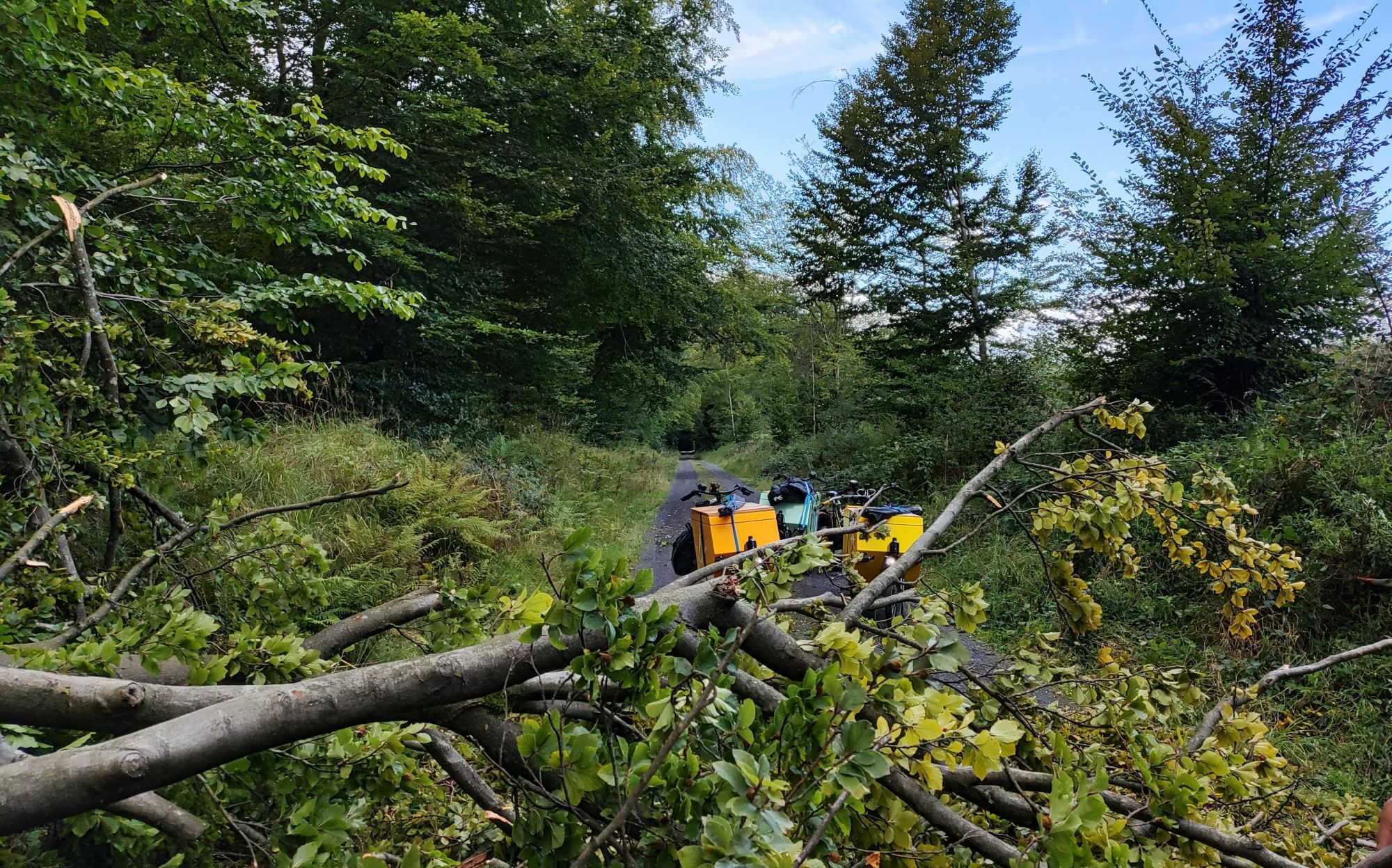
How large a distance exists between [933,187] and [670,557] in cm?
866

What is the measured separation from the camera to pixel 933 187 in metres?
11.7

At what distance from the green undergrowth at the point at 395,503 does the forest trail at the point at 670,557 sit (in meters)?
0.40

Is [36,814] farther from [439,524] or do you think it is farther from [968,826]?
[439,524]

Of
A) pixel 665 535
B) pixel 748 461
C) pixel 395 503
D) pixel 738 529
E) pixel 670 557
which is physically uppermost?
pixel 395 503

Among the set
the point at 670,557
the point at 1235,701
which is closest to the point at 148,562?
the point at 1235,701

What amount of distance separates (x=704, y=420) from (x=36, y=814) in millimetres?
45236

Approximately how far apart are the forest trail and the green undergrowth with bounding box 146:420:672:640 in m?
0.40

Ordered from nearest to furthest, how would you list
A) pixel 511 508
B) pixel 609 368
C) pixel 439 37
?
1. pixel 439 37
2. pixel 511 508
3. pixel 609 368

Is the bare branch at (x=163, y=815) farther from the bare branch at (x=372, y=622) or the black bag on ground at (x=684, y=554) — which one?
the black bag on ground at (x=684, y=554)

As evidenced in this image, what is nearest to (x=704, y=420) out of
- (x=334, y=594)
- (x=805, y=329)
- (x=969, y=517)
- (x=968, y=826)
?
(x=805, y=329)

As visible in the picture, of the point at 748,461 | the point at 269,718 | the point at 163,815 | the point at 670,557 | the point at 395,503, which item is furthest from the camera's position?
the point at 748,461

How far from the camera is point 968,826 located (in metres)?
1.16

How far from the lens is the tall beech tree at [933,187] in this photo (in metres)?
11.2

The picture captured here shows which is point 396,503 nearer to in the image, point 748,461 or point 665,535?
point 665,535
